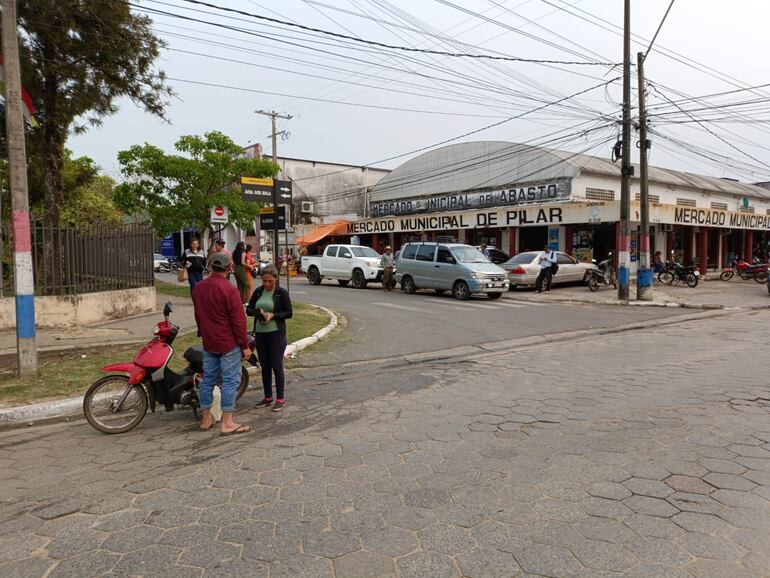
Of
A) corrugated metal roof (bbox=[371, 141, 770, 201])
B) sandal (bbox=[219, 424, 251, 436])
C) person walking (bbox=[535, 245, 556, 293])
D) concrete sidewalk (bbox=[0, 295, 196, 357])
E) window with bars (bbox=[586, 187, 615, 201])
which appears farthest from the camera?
corrugated metal roof (bbox=[371, 141, 770, 201])

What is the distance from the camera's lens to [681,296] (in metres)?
Answer: 19.9

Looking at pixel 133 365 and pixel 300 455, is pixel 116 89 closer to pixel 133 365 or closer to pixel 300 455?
pixel 133 365

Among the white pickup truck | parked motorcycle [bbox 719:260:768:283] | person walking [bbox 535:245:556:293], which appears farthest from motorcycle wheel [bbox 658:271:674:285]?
the white pickup truck

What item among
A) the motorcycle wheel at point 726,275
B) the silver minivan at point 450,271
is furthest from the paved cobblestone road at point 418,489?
the motorcycle wheel at point 726,275

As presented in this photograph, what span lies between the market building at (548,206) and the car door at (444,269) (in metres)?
6.23

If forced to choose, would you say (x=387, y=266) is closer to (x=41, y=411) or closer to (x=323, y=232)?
(x=41, y=411)

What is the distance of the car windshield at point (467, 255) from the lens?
19094mm

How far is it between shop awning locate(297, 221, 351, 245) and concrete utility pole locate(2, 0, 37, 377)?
3046 centimetres

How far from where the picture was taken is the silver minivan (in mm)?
18359

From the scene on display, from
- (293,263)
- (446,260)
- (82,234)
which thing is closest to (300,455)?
(82,234)

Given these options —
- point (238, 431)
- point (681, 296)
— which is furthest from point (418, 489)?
point (681, 296)

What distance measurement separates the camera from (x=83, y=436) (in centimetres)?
557

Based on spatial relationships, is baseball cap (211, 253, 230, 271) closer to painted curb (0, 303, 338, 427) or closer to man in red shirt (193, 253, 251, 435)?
man in red shirt (193, 253, 251, 435)

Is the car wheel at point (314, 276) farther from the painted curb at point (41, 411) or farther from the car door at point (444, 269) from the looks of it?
the painted curb at point (41, 411)
